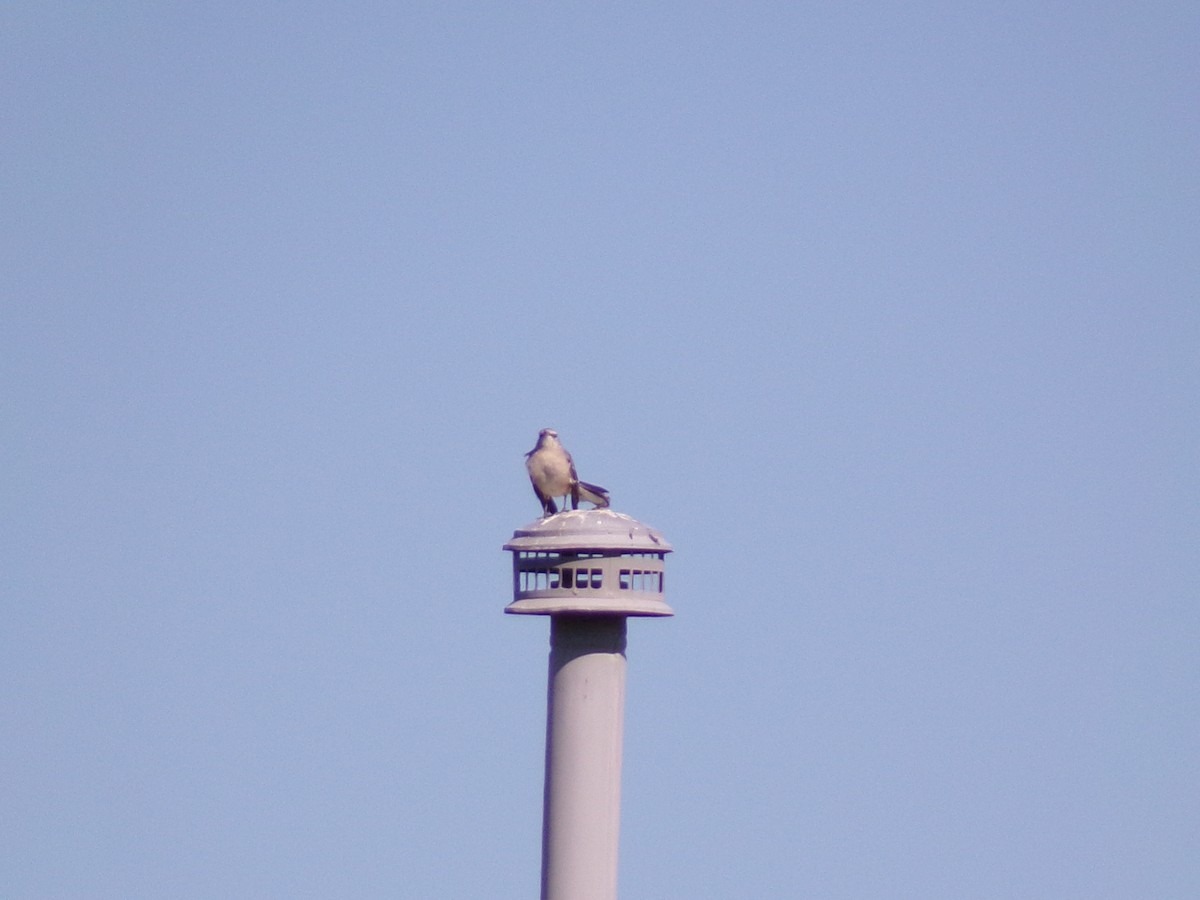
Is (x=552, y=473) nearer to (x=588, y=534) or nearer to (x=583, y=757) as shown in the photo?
(x=588, y=534)

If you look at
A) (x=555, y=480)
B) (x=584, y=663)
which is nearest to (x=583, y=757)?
(x=584, y=663)

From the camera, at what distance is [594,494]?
30062 mm

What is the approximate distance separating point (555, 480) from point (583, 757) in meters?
3.84

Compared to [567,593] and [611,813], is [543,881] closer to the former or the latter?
[611,813]

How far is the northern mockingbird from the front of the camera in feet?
98.8

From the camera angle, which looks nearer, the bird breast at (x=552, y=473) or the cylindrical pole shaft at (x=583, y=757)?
the cylindrical pole shaft at (x=583, y=757)

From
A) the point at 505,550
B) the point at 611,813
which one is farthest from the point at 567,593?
the point at 611,813

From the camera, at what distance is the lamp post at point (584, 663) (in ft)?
96.0

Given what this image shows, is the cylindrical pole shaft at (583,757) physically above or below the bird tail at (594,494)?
below

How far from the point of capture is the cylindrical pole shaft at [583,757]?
29.3m

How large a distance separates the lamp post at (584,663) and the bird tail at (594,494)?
50 centimetres

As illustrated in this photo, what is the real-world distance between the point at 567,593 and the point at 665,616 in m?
1.53

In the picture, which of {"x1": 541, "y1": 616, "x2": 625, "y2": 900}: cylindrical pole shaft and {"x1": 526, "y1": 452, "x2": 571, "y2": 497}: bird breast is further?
{"x1": 526, "y1": 452, "x2": 571, "y2": 497}: bird breast

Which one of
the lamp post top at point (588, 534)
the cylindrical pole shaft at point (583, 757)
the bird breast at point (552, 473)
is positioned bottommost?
the cylindrical pole shaft at point (583, 757)
